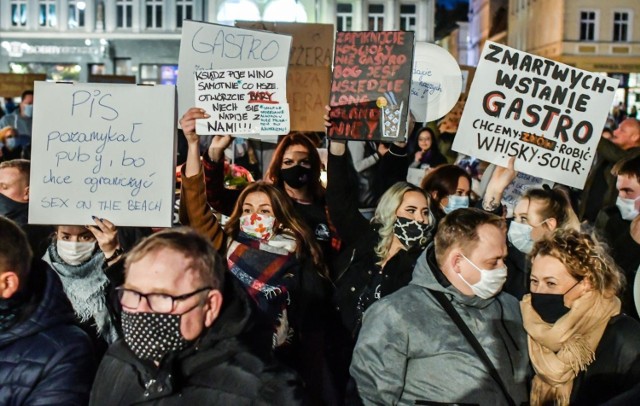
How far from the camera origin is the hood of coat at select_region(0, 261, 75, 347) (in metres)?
3.31

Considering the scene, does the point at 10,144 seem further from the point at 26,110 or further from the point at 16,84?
the point at 16,84

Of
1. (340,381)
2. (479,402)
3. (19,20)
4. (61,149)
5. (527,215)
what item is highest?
(19,20)

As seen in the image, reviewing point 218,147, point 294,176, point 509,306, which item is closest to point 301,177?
point 294,176

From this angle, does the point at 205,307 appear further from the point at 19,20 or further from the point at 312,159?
the point at 19,20

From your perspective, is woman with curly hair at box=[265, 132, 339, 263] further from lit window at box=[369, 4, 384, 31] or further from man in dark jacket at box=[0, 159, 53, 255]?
lit window at box=[369, 4, 384, 31]

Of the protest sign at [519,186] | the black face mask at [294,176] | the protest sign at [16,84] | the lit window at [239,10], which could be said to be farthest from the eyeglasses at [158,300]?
the lit window at [239,10]

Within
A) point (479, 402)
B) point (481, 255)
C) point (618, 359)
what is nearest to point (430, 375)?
point (479, 402)

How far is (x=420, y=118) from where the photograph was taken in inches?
270

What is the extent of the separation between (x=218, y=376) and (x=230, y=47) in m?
3.42

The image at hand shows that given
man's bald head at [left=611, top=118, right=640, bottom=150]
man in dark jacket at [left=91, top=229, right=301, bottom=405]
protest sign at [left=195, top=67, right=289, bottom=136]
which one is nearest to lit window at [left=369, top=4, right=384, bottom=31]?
man's bald head at [left=611, top=118, right=640, bottom=150]

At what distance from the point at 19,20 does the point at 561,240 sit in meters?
48.0

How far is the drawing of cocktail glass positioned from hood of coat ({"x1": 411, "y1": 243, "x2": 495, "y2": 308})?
81.3 inches

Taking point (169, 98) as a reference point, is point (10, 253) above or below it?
below

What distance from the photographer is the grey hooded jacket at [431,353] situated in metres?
3.66
